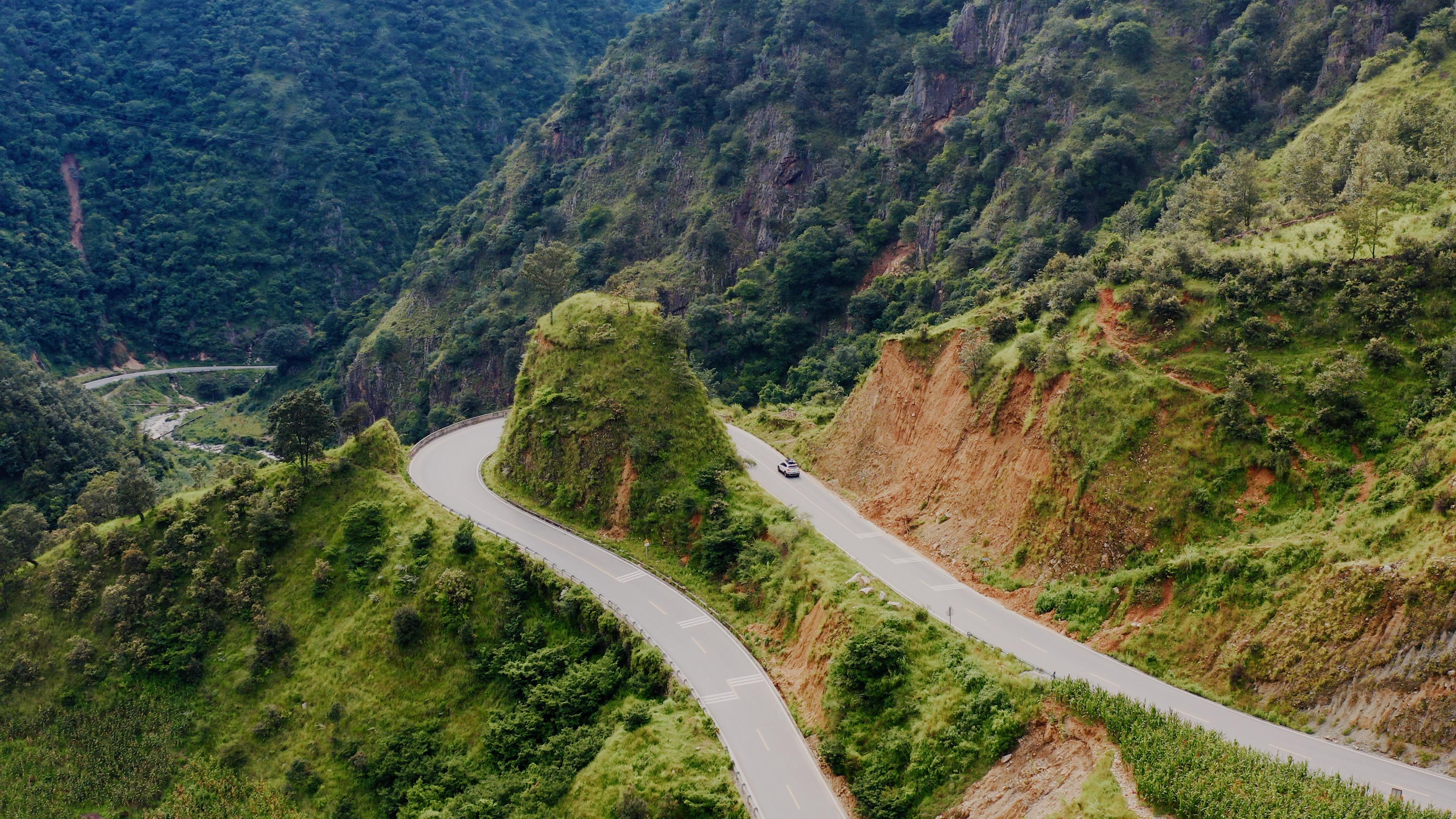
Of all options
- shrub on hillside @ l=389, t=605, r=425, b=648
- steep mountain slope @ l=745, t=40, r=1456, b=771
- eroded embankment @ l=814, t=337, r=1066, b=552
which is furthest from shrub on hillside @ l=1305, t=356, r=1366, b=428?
shrub on hillside @ l=389, t=605, r=425, b=648

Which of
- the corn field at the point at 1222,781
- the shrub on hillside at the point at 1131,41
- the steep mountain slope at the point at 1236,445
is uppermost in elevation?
the shrub on hillside at the point at 1131,41

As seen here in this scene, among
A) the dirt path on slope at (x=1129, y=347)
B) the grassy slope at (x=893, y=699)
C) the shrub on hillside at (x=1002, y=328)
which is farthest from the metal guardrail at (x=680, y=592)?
the dirt path on slope at (x=1129, y=347)

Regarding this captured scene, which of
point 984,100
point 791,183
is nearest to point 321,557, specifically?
point 791,183

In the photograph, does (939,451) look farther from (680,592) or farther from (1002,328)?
(680,592)

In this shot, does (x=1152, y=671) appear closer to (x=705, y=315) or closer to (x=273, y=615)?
(x=273, y=615)

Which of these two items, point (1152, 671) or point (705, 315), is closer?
point (1152, 671)

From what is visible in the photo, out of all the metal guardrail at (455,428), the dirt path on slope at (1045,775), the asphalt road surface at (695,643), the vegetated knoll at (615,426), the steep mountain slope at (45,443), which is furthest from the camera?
the steep mountain slope at (45,443)

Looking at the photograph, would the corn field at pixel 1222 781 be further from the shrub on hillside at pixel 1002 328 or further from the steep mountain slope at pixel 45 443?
the steep mountain slope at pixel 45 443
